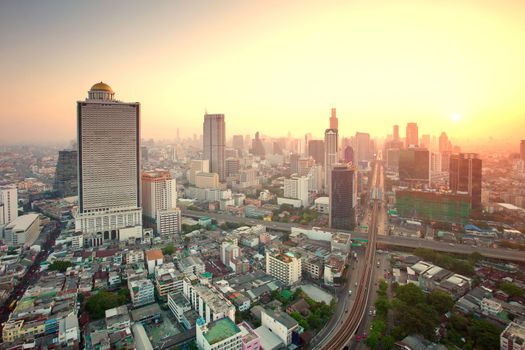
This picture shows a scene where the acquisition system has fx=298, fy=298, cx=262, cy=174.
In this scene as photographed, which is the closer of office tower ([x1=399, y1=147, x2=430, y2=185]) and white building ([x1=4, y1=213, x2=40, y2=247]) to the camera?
white building ([x1=4, y1=213, x2=40, y2=247])

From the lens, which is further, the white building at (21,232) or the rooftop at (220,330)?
the white building at (21,232)


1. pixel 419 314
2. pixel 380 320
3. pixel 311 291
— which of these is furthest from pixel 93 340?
pixel 419 314

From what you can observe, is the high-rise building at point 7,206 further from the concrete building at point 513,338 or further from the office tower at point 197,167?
the concrete building at point 513,338

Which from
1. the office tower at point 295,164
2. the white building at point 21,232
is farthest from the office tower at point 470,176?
the white building at point 21,232

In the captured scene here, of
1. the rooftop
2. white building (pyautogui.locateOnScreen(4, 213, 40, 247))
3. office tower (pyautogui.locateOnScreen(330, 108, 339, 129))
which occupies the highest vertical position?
office tower (pyautogui.locateOnScreen(330, 108, 339, 129))

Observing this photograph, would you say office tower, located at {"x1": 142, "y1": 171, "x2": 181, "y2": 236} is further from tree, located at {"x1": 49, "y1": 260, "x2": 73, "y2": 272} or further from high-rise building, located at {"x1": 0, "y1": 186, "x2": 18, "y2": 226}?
high-rise building, located at {"x1": 0, "y1": 186, "x2": 18, "y2": 226}

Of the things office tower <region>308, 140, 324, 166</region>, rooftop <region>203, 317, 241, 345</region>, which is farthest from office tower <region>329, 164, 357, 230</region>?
office tower <region>308, 140, 324, 166</region>
